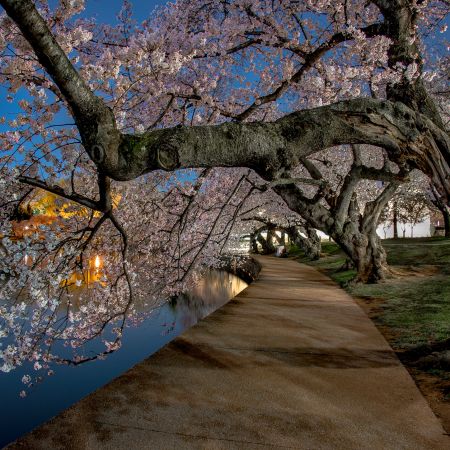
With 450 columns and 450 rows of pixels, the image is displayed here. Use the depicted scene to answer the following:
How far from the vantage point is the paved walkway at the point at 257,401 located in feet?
11.2

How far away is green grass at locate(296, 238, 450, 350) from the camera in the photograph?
706 centimetres

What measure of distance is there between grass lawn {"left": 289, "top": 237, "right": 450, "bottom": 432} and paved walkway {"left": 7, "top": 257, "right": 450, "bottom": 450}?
27 centimetres

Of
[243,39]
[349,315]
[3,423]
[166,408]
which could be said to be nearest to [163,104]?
[243,39]

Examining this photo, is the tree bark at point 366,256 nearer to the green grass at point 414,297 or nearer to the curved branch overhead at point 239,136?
the green grass at point 414,297

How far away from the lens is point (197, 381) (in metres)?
4.74

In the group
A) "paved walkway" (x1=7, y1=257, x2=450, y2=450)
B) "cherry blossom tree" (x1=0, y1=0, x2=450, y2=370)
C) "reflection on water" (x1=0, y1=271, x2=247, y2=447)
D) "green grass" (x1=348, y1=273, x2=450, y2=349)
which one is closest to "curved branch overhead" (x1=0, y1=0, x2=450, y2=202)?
"cherry blossom tree" (x1=0, y1=0, x2=450, y2=370)

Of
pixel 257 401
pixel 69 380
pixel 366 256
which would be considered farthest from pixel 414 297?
pixel 69 380

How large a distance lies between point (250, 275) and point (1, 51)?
2256 cm

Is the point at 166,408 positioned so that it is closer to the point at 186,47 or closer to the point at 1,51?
the point at 1,51

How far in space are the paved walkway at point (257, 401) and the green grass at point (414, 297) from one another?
0.79 meters

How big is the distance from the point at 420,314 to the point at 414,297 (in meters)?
2.25

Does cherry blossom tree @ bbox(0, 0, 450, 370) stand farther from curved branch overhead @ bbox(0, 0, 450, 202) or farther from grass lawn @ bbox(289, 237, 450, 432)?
grass lawn @ bbox(289, 237, 450, 432)

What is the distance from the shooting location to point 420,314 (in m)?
8.51

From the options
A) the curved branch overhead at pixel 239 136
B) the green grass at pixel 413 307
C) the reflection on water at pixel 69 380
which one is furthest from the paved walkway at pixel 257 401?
the reflection on water at pixel 69 380
